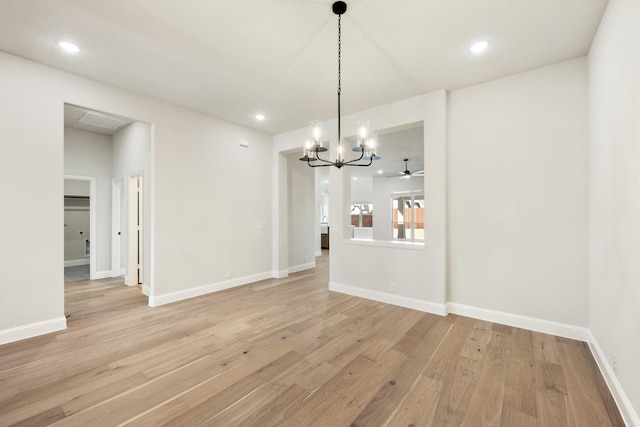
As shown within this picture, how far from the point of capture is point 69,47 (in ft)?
9.47

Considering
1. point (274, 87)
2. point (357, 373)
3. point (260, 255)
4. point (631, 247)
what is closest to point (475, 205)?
point (631, 247)

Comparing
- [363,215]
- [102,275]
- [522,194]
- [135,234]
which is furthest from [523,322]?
[363,215]

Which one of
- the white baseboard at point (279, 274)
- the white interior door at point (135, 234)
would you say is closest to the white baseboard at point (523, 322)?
the white baseboard at point (279, 274)

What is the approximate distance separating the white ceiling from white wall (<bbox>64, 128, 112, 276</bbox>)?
3.12 meters

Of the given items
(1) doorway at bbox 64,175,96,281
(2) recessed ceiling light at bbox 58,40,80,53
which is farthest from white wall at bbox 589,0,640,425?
(1) doorway at bbox 64,175,96,281

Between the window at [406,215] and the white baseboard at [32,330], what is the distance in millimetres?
10241

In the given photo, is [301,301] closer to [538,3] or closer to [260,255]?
[260,255]

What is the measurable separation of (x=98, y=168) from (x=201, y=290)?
3877 millimetres

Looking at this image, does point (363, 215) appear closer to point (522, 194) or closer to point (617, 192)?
point (522, 194)

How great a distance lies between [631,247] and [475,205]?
190 cm

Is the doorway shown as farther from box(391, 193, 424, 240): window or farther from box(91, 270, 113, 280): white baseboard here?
box(391, 193, 424, 240): window

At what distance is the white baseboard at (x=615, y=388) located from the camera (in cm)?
174

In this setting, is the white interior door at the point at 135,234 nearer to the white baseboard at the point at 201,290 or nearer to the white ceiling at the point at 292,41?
the white baseboard at the point at 201,290

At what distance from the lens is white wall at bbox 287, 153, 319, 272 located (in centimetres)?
653
